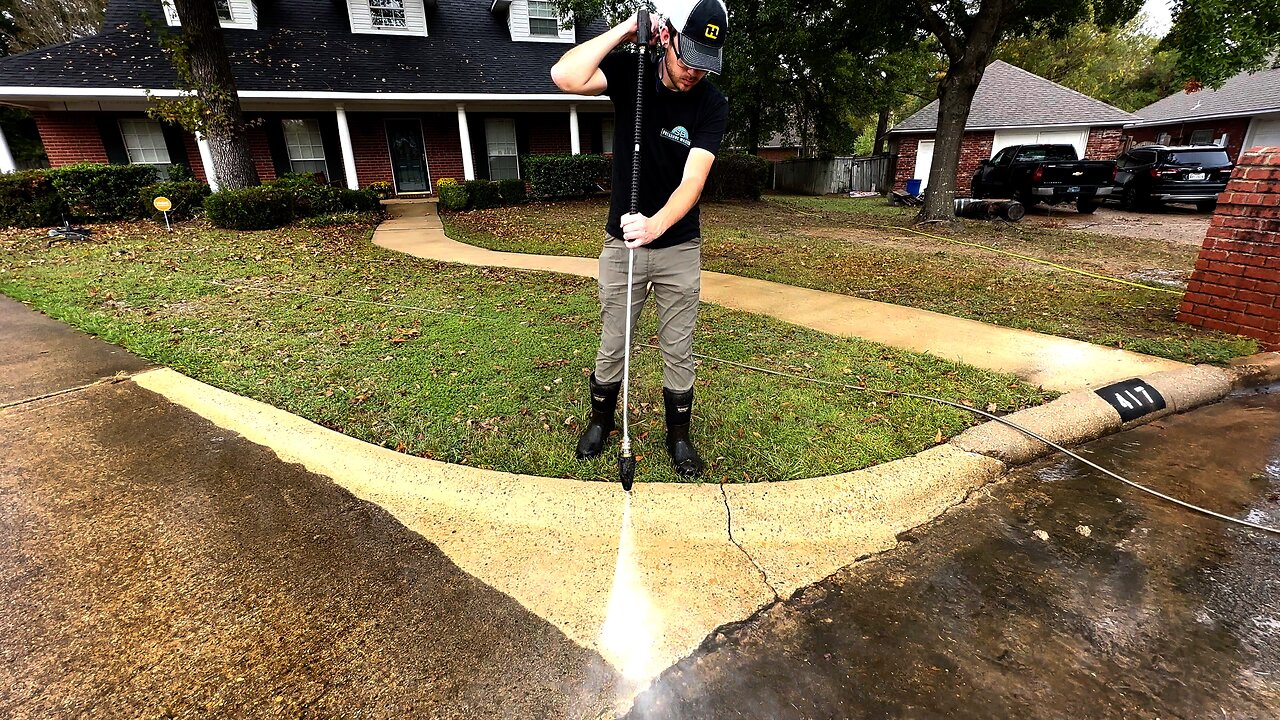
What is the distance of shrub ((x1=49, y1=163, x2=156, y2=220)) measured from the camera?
34.6ft

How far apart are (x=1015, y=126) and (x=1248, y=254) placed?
2084 cm

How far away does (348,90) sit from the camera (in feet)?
45.7

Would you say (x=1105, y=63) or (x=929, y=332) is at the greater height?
(x=1105, y=63)

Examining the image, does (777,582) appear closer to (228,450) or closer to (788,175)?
(228,450)

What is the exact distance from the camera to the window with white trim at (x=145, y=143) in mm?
13930

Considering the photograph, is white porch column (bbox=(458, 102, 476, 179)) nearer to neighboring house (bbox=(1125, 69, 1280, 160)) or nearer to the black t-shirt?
the black t-shirt

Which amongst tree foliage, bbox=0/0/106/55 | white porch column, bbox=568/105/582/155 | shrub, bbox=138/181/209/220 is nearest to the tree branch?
white porch column, bbox=568/105/582/155

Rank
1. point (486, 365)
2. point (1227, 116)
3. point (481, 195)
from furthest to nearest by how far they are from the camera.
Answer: point (1227, 116) < point (481, 195) < point (486, 365)

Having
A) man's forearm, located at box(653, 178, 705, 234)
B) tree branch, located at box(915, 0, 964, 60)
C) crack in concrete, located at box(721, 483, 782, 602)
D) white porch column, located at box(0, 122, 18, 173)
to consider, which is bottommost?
crack in concrete, located at box(721, 483, 782, 602)

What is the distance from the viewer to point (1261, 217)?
13.4 feet

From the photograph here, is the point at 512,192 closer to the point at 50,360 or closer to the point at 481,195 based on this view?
the point at 481,195

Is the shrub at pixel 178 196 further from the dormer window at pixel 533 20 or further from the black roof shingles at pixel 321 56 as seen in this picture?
the dormer window at pixel 533 20

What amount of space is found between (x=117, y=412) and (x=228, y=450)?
966 millimetres

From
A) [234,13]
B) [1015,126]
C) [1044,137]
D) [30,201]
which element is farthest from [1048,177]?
[30,201]
